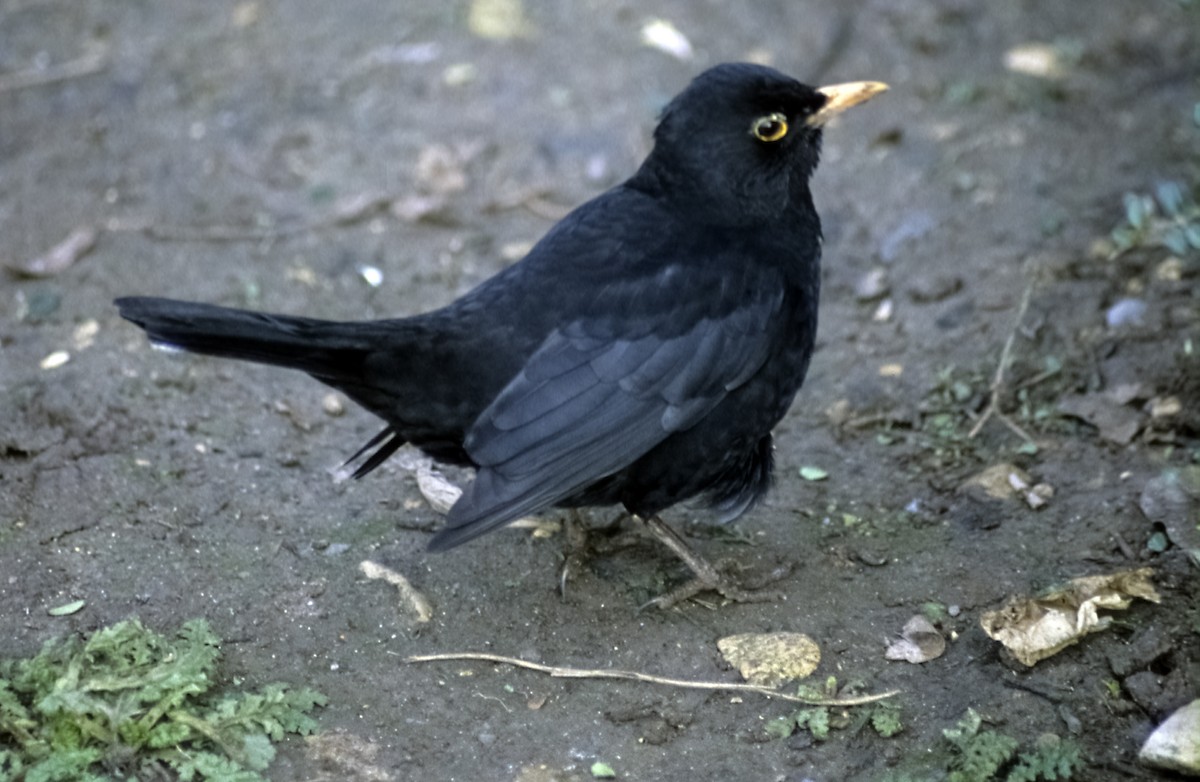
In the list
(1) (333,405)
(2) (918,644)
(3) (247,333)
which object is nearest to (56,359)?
(1) (333,405)

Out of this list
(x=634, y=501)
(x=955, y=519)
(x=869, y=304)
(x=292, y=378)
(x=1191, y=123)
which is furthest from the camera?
(x=1191, y=123)

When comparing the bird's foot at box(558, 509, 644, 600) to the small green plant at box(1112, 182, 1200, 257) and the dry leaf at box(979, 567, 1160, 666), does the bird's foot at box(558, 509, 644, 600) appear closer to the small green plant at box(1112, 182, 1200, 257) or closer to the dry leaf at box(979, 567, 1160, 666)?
the dry leaf at box(979, 567, 1160, 666)

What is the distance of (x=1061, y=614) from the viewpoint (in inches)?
140

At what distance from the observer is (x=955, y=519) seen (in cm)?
425

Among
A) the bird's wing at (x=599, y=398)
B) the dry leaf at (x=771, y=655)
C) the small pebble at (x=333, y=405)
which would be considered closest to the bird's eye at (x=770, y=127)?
the bird's wing at (x=599, y=398)

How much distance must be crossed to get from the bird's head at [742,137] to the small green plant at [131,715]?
1.83 metres

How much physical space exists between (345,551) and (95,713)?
1.08 metres

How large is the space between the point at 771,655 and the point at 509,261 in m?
2.49

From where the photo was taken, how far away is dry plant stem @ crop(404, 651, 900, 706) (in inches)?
138

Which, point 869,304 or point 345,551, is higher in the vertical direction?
point 869,304

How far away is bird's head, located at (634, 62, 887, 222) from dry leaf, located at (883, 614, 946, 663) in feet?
4.20

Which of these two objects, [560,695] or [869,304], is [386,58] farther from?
[560,695]

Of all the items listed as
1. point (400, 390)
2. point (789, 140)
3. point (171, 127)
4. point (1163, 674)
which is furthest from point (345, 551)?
point (171, 127)

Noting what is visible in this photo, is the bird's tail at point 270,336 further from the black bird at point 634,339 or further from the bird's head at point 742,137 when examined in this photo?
the bird's head at point 742,137
